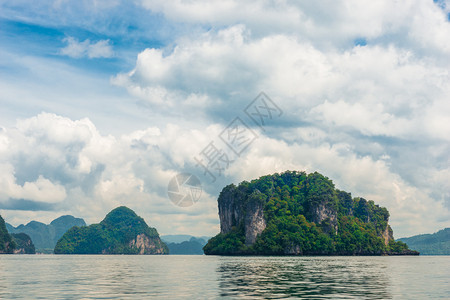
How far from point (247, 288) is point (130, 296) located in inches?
388

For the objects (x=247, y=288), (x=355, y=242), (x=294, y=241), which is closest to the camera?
(x=247, y=288)

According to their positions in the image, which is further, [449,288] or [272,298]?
[449,288]

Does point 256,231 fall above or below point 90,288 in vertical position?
above

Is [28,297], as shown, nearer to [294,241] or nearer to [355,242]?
[294,241]

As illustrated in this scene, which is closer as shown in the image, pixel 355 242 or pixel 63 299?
pixel 63 299

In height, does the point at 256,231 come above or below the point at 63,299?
above

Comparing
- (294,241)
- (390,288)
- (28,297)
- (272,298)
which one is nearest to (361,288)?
(390,288)

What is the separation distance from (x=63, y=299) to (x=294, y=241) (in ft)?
531

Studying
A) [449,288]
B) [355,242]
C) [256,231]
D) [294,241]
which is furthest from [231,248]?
[449,288]

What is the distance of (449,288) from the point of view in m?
37.6

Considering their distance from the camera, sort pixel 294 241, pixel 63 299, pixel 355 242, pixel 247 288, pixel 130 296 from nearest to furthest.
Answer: pixel 63 299 → pixel 130 296 → pixel 247 288 → pixel 294 241 → pixel 355 242

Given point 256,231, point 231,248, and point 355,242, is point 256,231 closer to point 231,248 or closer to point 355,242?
point 231,248

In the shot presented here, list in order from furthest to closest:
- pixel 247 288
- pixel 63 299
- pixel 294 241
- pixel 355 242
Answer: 1. pixel 355 242
2. pixel 294 241
3. pixel 247 288
4. pixel 63 299

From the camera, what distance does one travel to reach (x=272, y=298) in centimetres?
2922
